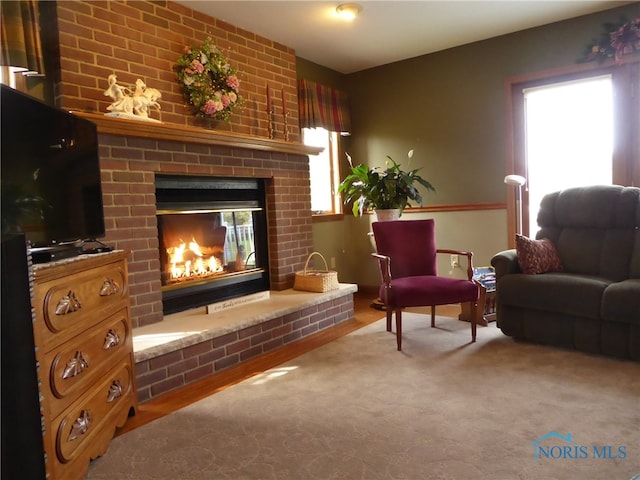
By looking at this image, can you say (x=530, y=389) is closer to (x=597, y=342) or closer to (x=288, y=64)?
(x=597, y=342)

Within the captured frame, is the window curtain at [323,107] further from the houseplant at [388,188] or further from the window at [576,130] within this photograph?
the window at [576,130]

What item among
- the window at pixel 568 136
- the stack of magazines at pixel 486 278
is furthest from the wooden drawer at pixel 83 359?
the window at pixel 568 136

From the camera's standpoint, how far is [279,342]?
3230 millimetres

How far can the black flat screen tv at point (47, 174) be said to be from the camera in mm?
1512

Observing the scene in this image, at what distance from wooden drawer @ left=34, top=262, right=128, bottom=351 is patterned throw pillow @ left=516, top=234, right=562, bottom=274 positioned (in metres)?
2.47

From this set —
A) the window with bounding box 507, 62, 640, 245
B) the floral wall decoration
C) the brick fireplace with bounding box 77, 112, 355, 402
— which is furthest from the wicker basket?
the floral wall decoration

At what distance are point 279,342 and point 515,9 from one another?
3.11m

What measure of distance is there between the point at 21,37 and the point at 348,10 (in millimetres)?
2130

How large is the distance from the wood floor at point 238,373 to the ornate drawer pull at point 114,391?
19 centimetres

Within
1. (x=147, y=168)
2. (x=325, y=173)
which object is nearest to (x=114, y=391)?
(x=147, y=168)

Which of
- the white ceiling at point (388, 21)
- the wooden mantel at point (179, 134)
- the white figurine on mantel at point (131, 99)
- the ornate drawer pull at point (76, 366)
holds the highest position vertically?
the white ceiling at point (388, 21)

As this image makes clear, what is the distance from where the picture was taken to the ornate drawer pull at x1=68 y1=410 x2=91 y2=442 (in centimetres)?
163

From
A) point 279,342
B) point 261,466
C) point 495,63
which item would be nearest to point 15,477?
point 261,466

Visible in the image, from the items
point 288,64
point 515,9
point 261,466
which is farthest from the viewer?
point 288,64
